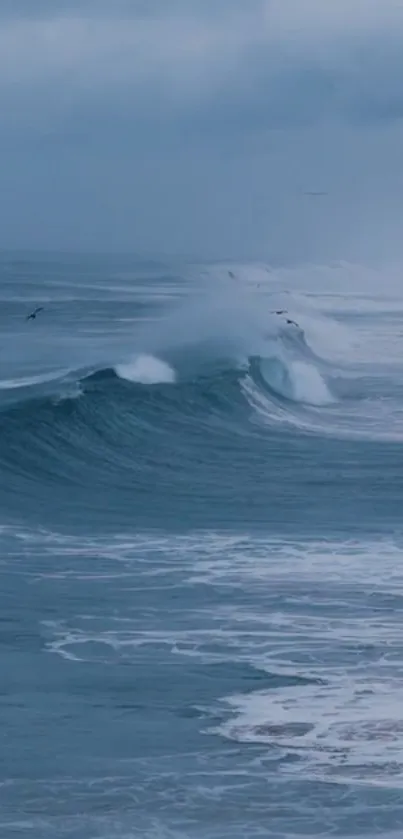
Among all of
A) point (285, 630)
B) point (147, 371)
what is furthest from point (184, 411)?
point (285, 630)

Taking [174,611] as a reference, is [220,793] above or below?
below

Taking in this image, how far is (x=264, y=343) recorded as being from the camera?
123ft

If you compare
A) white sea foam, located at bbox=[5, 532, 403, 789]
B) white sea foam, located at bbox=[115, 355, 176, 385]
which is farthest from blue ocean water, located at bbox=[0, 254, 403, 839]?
white sea foam, located at bbox=[115, 355, 176, 385]

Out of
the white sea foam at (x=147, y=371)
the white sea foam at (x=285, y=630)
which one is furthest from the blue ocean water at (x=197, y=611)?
the white sea foam at (x=147, y=371)

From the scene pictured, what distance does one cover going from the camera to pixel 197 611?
12453 millimetres

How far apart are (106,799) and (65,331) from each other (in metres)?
38.6

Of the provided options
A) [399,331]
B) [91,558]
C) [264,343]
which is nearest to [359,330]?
[399,331]

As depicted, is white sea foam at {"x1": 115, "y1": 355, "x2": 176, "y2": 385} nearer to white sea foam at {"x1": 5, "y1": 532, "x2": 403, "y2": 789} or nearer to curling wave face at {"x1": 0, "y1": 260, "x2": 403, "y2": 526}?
curling wave face at {"x1": 0, "y1": 260, "x2": 403, "y2": 526}

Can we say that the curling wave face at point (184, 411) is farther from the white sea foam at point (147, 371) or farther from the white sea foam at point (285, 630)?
the white sea foam at point (285, 630)

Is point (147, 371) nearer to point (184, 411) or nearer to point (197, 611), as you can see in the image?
point (184, 411)

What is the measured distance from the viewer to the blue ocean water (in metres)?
8.59

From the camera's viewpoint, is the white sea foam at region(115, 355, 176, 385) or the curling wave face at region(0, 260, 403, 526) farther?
the white sea foam at region(115, 355, 176, 385)

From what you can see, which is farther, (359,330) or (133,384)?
(359,330)

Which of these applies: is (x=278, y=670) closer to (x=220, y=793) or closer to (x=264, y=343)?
(x=220, y=793)
